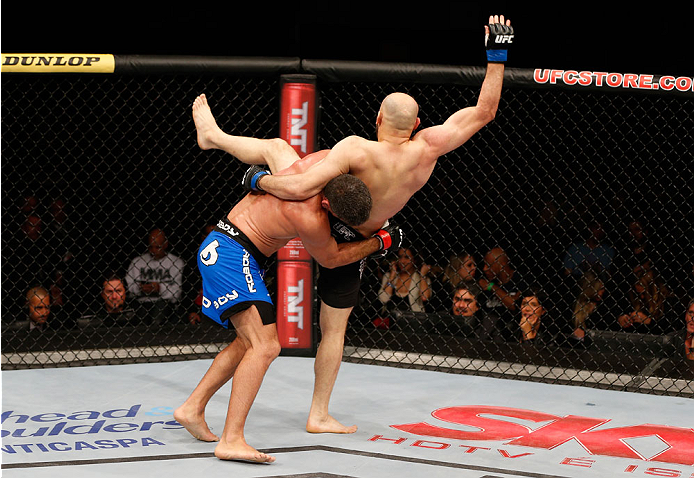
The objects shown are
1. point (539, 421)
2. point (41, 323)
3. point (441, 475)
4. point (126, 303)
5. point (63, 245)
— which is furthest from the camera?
point (63, 245)

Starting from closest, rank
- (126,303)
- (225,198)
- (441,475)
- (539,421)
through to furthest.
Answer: (441,475)
(539,421)
(126,303)
(225,198)

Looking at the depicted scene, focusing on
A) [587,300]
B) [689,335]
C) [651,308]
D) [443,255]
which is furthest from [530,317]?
[443,255]

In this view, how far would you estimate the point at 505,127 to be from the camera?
6086mm

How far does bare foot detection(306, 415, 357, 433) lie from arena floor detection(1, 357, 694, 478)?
0.03 meters

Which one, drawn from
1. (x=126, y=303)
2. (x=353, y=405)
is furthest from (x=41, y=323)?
(x=353, y=405)

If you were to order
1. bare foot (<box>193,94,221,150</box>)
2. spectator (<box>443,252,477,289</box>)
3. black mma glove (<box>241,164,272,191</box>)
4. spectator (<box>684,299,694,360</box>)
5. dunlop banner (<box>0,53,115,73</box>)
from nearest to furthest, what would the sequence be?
black mma glove (<box>241,164,272,191</box>)
bare foot (<box>193,94,221,150</box>)
dunlop banner (<box>0,53,115,73</box>)
spectator (<box>684,299,694,360</box>)
spectator (<box>443,252,477,289</box>)

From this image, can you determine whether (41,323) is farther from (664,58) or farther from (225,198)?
(664,58)

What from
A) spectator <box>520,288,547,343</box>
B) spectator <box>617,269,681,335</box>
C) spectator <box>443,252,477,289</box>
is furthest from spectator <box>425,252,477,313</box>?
spectator <box>617,269,681,335</box>

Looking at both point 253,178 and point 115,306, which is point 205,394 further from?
point 115,306

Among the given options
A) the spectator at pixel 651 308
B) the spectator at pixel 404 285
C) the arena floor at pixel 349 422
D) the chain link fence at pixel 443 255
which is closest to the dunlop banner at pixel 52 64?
the chain link fence at pixel 443 255

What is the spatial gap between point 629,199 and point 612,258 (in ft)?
1.62

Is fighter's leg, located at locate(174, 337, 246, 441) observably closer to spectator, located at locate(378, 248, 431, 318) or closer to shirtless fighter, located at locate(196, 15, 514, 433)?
shirtless fighter, located at locate(196, 15, 514, 433)

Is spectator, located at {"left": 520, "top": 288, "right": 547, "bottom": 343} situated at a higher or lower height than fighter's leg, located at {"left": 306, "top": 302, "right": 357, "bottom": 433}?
higher

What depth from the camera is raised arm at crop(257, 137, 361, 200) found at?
9.99 ft
